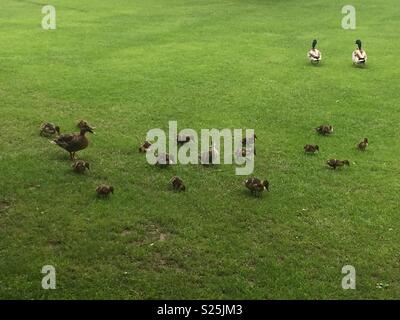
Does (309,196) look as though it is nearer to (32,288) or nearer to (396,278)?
(396,278)

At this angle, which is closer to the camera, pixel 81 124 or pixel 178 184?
pixel 178 184

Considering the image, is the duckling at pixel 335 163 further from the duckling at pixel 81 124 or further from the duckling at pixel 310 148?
the duckling at pixel 81 124

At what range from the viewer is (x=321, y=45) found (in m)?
19.1

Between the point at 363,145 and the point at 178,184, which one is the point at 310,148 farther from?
the point at 178,184

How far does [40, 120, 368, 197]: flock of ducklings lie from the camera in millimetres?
9188

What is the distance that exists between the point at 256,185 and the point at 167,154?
74.7 inches

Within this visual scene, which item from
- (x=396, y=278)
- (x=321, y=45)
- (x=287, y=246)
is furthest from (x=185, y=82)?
(x=396, y=278)

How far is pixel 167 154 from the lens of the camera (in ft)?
33.5

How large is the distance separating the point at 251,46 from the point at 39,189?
1118 centimetres

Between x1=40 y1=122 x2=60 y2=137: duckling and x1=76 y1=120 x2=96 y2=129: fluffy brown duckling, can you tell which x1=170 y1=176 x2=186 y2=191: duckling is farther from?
x1=40 y1=122 x2=60 y2=137: duckling
